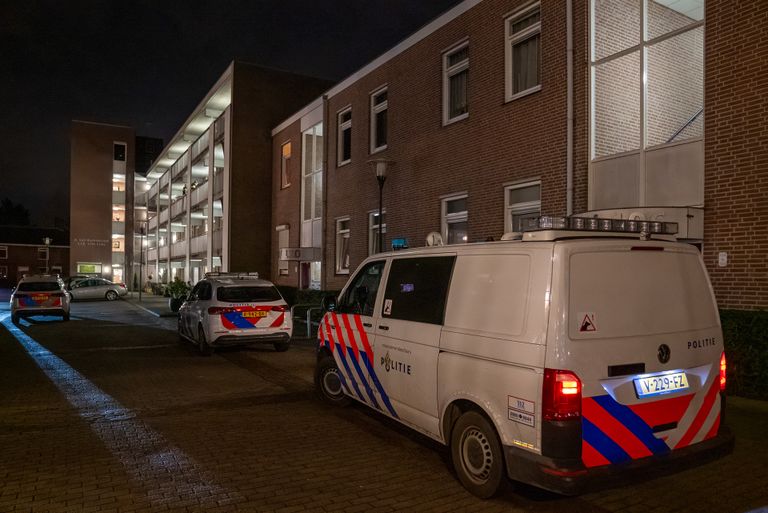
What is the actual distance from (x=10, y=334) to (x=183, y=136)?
83.1 feet

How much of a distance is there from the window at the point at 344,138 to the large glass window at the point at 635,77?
411 inches

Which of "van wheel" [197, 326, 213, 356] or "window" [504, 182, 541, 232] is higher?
"window" [504, 182, 541, 232]

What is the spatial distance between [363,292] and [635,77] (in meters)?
7.66

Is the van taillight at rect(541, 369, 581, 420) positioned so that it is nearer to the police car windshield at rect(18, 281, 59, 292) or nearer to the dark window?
the police car windshield at rect(18, 281, 59, 292)

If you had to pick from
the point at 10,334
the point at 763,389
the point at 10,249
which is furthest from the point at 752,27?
the point at 10,249

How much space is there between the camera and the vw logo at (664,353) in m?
4.09

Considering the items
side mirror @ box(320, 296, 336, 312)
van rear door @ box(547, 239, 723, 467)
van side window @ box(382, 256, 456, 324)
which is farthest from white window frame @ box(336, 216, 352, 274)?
van rear door @ box(547, 239, 723, 467)

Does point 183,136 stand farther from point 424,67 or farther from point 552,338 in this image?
point 552,338

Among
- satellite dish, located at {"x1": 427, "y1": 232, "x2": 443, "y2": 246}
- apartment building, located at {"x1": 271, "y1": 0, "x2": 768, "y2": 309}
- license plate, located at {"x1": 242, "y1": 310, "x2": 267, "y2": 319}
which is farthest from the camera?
license plate, located at {"x1": 242, "y1": 310, "x2": 267, "y2": 319}

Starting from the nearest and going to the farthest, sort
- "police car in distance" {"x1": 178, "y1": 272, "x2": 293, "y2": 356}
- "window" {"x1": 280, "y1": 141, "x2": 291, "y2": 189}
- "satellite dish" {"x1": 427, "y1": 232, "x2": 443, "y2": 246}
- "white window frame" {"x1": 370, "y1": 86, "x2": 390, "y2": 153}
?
"satellite dish" {"x1": 427, "y1": 232, "x2": 443, "y2": 246} → "police car in distance" {"x1": 178, "y1": 272, "x2": 293, "y2": 356} → "white window frame" {"x1": 370, "y1": 86, "x2": 390, "y2": 153} → "window" {"x1": 280, "y1": 141, "x2": 291, "y2": 189}

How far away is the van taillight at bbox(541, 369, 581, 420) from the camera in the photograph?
373 centimetres

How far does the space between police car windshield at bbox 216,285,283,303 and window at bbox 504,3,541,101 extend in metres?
6.71

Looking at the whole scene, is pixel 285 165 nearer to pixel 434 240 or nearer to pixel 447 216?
pixel 447 216

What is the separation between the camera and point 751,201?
831cm
